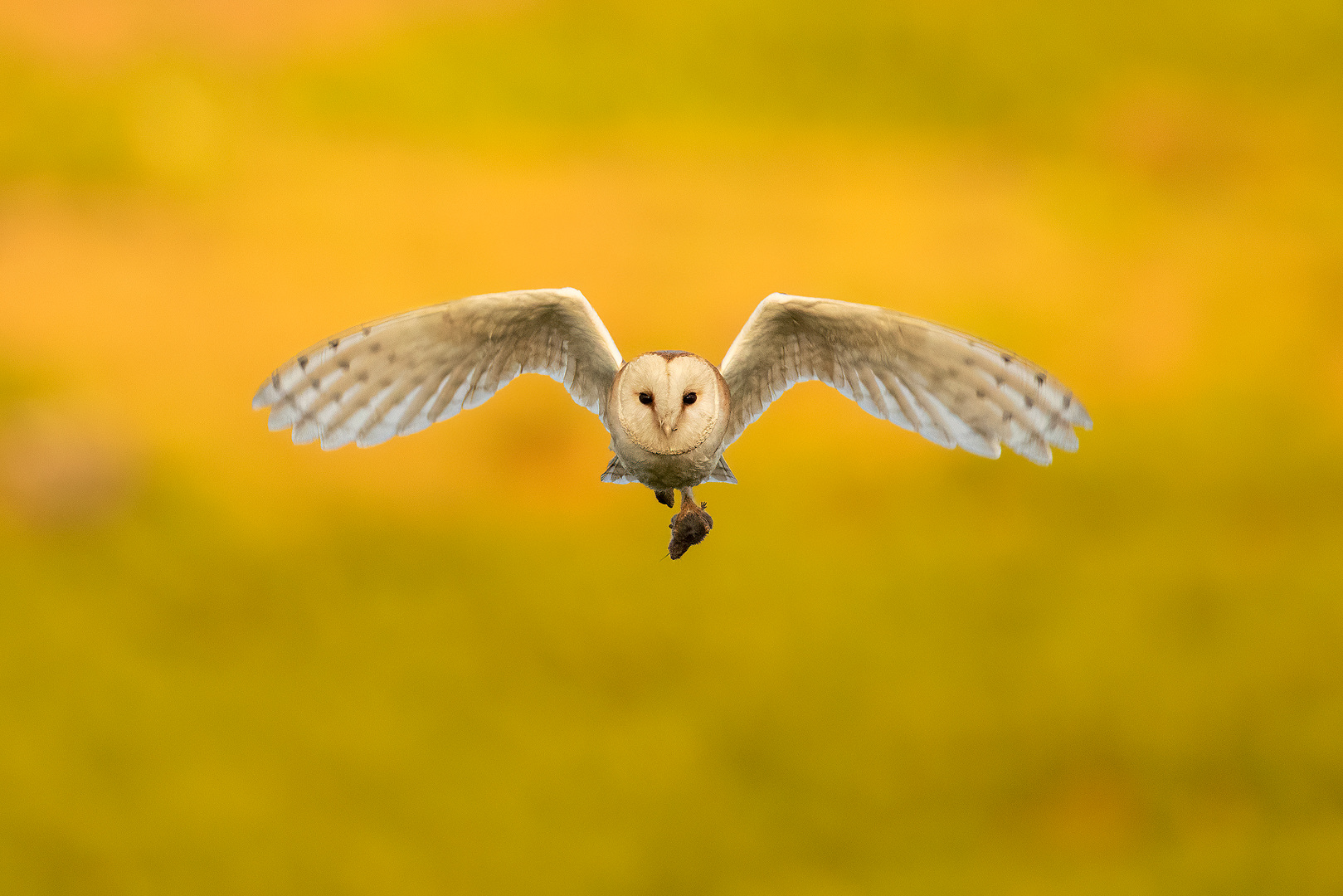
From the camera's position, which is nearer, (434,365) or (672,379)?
(672,379)

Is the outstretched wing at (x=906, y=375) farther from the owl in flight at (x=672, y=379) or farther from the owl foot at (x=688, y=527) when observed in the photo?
the owl foot at (x=688, y=527)

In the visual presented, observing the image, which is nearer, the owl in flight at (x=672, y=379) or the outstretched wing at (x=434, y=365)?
the owl in flight at (x=672, y=379)

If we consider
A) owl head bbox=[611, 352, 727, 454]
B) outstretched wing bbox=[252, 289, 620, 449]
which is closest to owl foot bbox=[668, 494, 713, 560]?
owl head bbox=[611, 352, 727, 454]

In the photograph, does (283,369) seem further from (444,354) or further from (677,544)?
(677,544)

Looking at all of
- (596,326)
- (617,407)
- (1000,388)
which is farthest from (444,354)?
(1000,388)

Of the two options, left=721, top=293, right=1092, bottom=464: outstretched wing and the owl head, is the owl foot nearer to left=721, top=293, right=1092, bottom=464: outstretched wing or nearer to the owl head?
left=721, top=293, right=1092, bottom=464: outstretched wing

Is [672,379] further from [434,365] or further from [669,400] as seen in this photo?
[434,365]

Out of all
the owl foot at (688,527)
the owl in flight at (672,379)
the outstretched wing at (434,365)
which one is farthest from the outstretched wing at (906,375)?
the outstretched wing at (434,365)

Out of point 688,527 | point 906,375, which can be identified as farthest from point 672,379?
point 906,375
